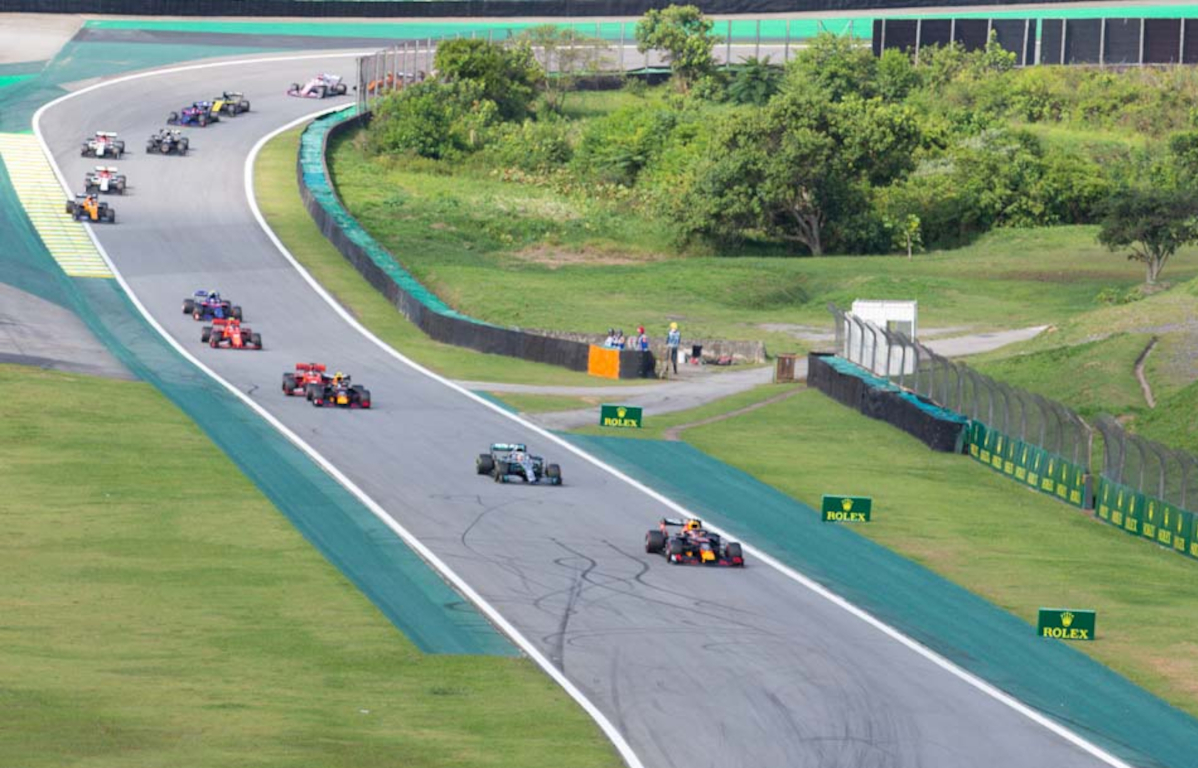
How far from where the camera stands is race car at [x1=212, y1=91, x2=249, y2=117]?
10075cm

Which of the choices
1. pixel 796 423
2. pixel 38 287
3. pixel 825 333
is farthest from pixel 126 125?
pixel 796 423

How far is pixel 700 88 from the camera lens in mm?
115625

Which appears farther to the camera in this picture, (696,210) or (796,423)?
(696,210)

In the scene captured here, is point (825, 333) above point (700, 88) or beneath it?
beneath

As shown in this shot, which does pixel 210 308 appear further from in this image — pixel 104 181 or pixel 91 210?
pixel 104 181

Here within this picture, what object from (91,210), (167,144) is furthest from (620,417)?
(167,144)

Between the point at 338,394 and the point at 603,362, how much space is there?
38.8 feet

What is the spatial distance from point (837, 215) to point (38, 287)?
3697 cm

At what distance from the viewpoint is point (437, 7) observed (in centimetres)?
13600

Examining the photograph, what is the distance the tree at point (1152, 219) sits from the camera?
241 ft

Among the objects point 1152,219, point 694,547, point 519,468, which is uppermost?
point 1152,219

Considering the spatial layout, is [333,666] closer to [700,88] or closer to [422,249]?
[422,249]

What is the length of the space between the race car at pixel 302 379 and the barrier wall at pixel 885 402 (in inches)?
550

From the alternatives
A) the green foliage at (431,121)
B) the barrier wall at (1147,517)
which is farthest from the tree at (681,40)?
the barrier wall at (1147,517)
